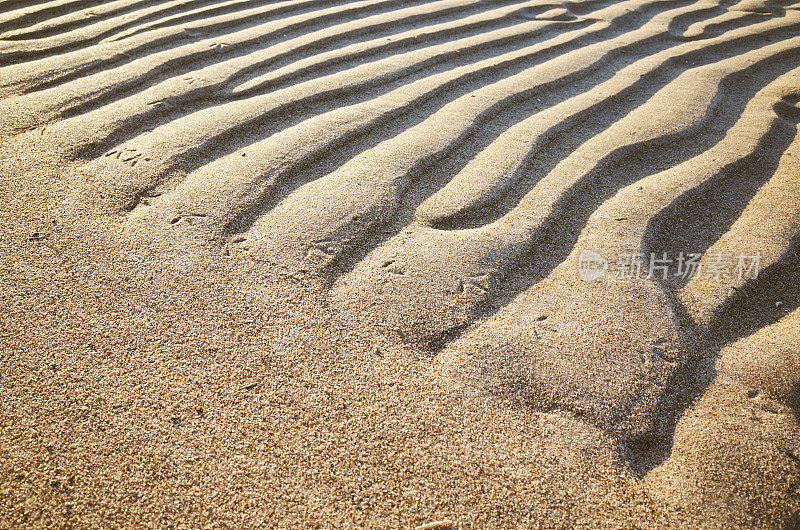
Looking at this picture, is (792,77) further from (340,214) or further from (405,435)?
(405,435)

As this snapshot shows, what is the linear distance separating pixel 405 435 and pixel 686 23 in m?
2.97

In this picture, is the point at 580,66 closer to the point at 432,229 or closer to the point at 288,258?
the point at 432,229

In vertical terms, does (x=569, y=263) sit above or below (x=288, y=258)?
below

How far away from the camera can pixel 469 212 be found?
148cm

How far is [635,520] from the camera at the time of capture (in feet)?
2.98

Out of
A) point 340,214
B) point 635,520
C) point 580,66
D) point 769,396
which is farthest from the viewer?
point 580,66

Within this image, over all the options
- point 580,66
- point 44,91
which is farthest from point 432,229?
point 44,91

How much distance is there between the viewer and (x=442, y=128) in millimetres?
1804

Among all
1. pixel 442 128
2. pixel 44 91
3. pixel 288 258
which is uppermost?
pixel 44 91

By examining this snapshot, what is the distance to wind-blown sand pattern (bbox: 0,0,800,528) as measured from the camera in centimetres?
100

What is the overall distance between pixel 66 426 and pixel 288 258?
0.61m

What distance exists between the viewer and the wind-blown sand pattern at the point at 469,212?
998 mm

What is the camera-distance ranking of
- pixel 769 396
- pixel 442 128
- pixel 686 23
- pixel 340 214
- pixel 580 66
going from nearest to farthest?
pixel 769 396 < pixel 340 214 < pixel 442 128 < pixel 580 66 < pixel 686 23

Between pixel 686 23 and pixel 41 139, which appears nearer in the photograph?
pixel 41 139
